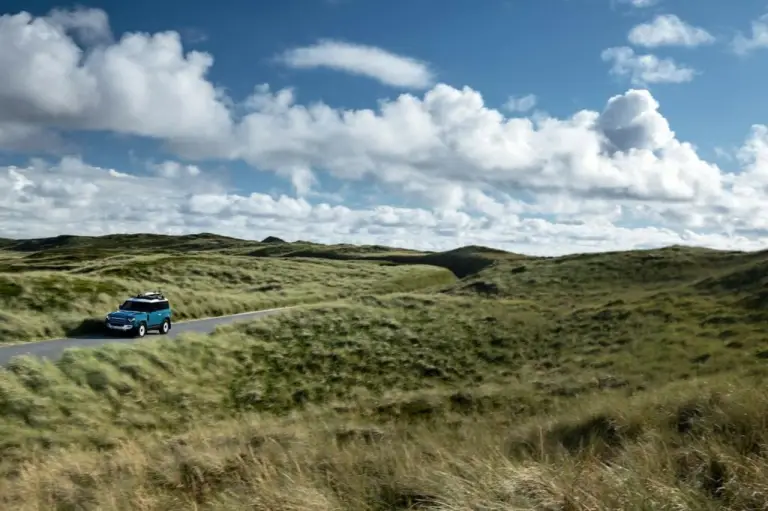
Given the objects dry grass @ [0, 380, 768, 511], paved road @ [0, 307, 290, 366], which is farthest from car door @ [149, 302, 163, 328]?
dry grass @ [0, 380, 768, 511]

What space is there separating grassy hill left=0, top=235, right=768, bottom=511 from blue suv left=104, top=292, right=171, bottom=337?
423 cm

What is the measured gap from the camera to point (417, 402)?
2070 centimetres

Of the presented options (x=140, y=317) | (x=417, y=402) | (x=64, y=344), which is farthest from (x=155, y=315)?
(x=417, y=402)

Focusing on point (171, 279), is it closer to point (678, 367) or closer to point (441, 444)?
point (678, 367)

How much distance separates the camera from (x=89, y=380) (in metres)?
21.5

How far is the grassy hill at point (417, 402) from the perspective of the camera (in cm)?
568

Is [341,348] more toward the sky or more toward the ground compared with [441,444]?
more toward the ground

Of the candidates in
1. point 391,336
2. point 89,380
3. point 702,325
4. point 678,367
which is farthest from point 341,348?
point 702,325

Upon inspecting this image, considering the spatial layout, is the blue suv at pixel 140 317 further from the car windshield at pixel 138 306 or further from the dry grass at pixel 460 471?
the dry grass at pixel 460 471

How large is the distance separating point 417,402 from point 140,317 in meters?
18.8

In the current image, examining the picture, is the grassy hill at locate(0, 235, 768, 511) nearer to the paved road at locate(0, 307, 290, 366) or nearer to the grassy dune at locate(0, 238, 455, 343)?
the grassy dune at locate(0, 238, 455, 343)

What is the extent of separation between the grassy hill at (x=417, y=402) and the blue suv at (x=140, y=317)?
4.23 meters

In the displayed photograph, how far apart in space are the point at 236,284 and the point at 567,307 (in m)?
40.3

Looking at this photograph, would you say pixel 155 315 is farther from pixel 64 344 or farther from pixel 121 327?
pixel 64 344
